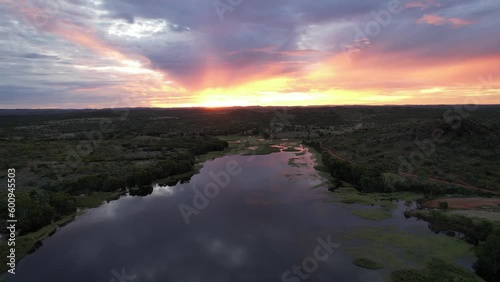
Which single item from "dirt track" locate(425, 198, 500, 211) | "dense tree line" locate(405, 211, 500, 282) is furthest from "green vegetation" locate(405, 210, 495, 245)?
"dirt track" locate(425, 198, 500, 211)

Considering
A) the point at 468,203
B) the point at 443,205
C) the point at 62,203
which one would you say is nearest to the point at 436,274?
the point at 443,205

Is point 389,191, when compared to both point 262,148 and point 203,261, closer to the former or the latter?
point 203,261

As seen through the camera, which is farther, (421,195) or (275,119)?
(275,119)

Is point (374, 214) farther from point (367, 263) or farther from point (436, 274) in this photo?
point (436, 274)

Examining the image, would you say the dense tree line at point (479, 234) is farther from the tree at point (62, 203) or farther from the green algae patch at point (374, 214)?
the tree at point (62, 203)

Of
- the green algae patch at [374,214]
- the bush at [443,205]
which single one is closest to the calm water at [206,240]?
the green algae patch at [374,214]

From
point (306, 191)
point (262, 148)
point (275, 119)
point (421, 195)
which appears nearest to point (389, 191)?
point (421, 195)
